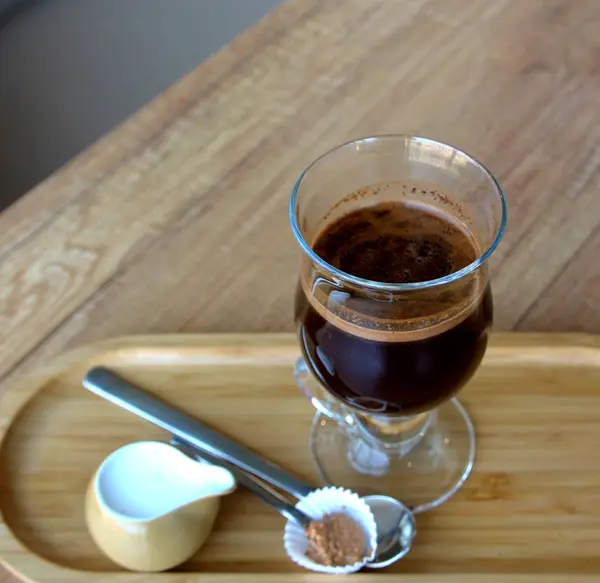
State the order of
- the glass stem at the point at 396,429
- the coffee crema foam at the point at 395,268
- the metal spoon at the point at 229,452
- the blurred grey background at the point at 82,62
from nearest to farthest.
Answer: the coffee crema foam at the point at 395,268
the metal spoon at the point at 229,452
the glass stem at the point at 396,429
the blurred grey background at the point at 82,62

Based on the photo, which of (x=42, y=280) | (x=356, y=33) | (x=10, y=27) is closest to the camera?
(x=42, y=280)

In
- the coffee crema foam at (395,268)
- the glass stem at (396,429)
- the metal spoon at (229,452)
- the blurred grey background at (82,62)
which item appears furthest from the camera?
the blurred grey background at (82,62)

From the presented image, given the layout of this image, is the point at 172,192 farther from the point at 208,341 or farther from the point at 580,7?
the point at 580,7

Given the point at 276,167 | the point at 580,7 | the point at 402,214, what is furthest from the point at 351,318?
the point at 580,7

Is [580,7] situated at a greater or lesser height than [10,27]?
lesser

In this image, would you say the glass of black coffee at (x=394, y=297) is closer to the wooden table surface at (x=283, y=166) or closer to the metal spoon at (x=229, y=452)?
the metal spoon at (x=229, y=452)

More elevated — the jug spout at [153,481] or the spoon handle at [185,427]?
the jug spout at [153,481]

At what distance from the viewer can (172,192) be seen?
2.95ft

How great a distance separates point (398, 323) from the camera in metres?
0.54

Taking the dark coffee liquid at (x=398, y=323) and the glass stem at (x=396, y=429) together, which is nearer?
the dark coffee liquid at (x=398, y=323)

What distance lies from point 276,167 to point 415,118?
20 cm

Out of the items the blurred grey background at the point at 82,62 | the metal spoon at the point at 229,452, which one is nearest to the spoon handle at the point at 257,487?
the metal spoon at the point at 229,452

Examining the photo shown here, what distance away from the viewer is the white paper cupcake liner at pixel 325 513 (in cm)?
62

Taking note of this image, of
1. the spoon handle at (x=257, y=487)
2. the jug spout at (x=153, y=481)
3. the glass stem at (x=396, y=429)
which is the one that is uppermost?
the jug spout at (x=153, y=481)
